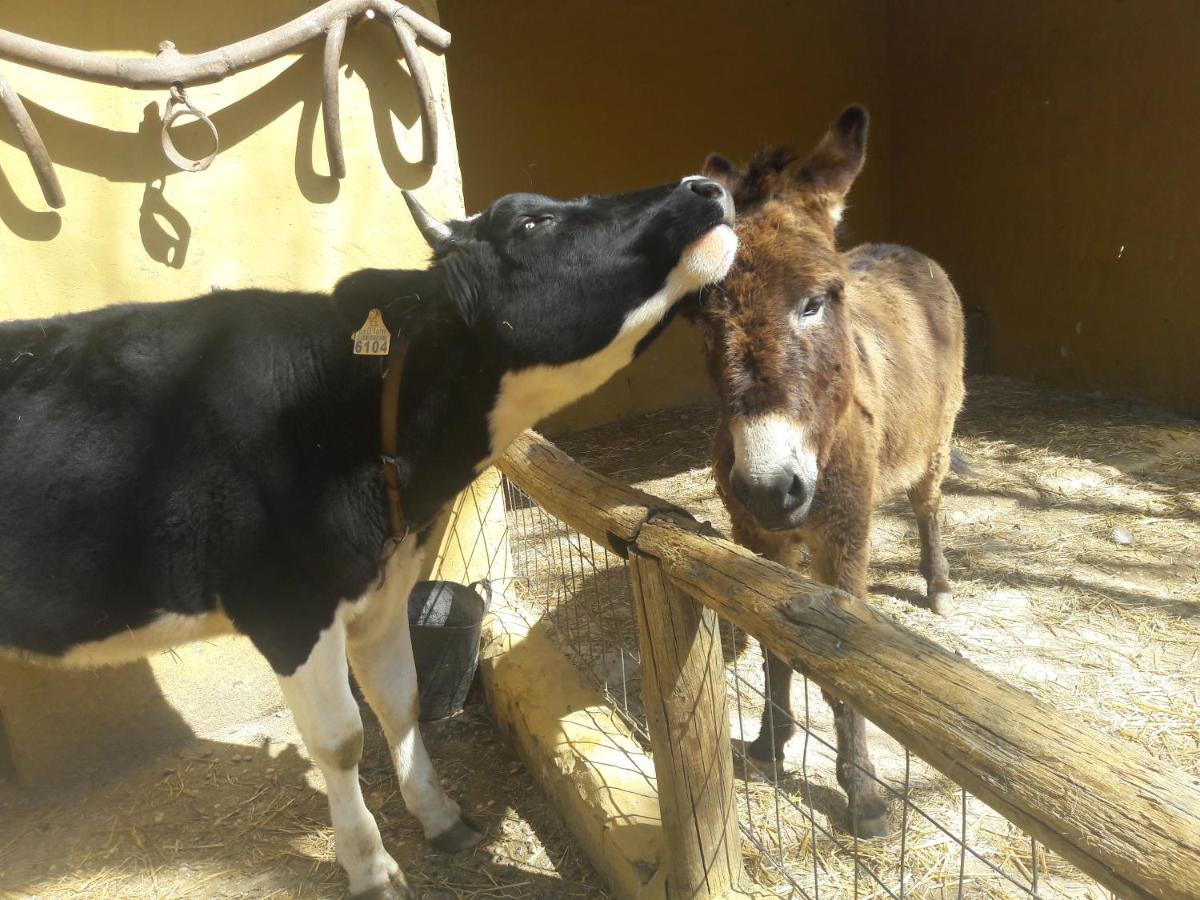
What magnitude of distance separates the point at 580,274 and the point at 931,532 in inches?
114

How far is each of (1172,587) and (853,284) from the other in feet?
7.32

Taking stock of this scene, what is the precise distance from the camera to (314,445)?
2.25m

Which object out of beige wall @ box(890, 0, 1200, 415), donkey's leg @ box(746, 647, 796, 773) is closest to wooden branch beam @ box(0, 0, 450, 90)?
donkey's leg @ box(746, 647, 796, 773)

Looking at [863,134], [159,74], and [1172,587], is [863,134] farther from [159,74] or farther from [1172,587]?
[1172,587]

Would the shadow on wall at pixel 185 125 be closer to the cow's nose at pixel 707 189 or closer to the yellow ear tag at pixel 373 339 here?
Result: the yellow ear tag at pixel 373 339

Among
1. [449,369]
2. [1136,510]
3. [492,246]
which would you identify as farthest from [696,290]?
[1136,510]

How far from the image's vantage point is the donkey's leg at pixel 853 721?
8.43ft

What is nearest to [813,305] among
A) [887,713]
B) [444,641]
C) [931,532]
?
[887,713]

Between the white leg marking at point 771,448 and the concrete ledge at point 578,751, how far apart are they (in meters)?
1.06

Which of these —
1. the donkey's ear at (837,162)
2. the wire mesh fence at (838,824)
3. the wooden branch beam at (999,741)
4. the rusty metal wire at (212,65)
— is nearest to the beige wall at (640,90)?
the rusty metal wire at (212,65)

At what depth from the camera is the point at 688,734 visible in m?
2.10

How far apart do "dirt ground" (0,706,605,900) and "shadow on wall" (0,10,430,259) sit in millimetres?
2050

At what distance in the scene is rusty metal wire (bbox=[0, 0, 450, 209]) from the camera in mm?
2717

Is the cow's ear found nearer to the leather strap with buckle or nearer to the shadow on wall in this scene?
the leather strap with buckle
